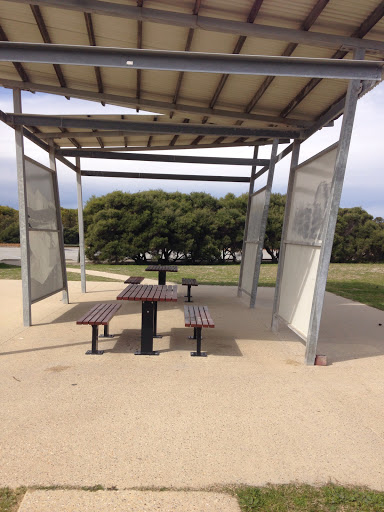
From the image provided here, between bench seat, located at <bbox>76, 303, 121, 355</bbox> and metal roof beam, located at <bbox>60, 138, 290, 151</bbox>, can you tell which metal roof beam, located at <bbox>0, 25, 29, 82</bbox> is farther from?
bench seat, located at <bbox>76, 303, 121, 355</bbox>

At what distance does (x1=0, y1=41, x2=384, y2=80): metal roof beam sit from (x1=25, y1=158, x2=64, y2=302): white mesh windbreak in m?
3.25

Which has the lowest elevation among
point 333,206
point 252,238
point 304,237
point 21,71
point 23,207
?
point 252,238

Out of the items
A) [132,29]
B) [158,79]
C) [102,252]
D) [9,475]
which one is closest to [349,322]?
[158,79]

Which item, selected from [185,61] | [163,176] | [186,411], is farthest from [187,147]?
[186,411]

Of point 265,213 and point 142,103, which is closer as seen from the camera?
point 142,103

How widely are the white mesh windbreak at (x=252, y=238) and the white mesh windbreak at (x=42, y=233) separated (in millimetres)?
4376

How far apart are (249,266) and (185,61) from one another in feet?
21.6

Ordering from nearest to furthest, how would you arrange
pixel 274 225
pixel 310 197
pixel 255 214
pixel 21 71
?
pixel 310 197 < pixel 21 71 < pixel 255 214 < pixel 274 225

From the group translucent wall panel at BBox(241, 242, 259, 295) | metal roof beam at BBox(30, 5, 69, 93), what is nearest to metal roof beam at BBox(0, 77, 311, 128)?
metal roof beam at BBox(30, 5, 69, 93)

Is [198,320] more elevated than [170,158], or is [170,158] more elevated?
[170,158]

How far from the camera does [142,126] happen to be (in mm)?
6840

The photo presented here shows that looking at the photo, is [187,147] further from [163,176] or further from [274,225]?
[274,225]

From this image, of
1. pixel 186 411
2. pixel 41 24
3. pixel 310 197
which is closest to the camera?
pixel 186 411

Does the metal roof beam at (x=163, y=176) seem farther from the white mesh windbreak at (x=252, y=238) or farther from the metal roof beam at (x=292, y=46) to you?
the metal roof beam at (x=292, y=46)
